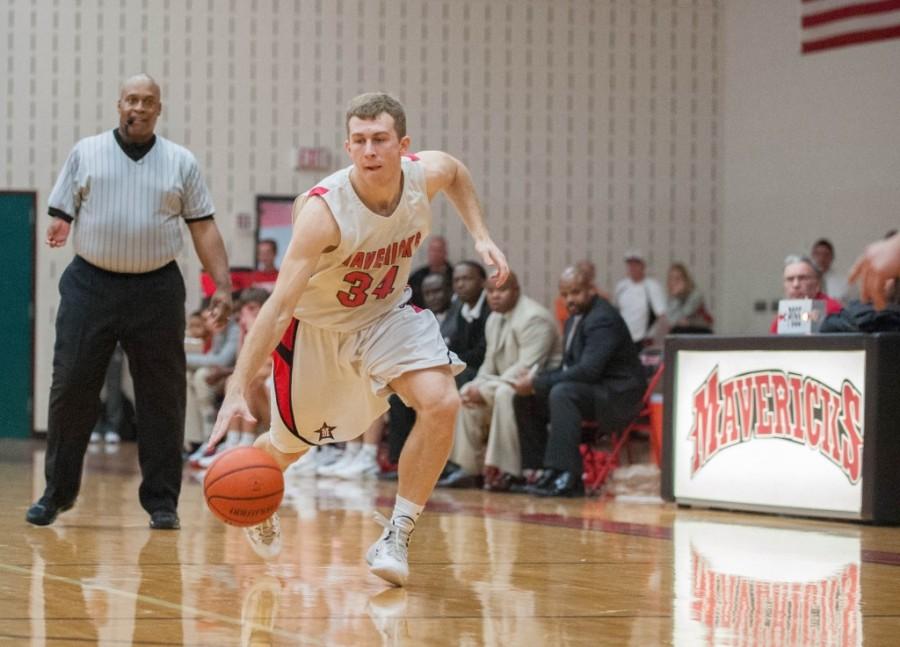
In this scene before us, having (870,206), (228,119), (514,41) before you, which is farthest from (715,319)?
(228,119)

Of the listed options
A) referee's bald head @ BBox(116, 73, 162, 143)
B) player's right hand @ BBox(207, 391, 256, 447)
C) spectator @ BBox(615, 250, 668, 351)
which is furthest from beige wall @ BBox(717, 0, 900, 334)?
player's right hand @ BBox(207, 391, 256, 447)

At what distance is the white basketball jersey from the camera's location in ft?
16.0

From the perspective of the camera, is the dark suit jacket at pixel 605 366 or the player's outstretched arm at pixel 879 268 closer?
the player's outstretched arm at pixel 879 268

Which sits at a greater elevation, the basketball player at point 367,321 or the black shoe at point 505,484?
the basketball player at point 367,321

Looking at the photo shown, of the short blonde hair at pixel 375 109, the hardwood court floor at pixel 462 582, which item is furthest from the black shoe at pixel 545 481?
the short blonde hair at pixel 375 109

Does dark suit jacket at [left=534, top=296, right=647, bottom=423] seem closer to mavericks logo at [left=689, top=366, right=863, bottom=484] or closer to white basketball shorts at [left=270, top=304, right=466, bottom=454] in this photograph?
mavericks logo at [left=689, top=366, right=863, bottom=484]

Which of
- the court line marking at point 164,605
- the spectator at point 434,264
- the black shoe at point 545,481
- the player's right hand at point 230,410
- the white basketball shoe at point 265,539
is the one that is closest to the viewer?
the court line marking at point 164,605

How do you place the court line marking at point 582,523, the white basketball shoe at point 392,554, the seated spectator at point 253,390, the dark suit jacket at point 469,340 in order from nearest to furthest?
the white basketball shoe at point 392,554, the court line marking at point 582,523, the dark suit jacket at point 469,340, the seated spectator at point 253,390

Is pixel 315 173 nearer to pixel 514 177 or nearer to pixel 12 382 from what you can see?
pixel 514 177

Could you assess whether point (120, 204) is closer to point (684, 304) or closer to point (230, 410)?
point (230, 410)

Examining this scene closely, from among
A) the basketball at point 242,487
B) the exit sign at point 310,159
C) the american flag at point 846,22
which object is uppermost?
the american flag at point 846,22

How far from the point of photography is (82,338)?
6336 mm

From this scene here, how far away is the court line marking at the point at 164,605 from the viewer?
12.2 feet

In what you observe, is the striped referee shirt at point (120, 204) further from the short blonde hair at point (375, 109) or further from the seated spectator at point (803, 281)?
the seated spectator at point (803, 281)
